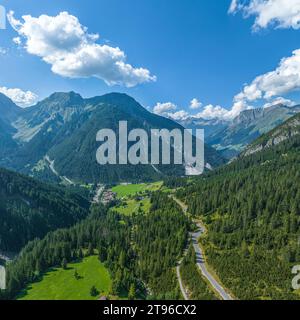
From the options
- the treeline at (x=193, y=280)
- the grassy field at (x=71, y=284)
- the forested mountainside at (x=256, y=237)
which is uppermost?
the forested mountainside at (x=256, y=237)

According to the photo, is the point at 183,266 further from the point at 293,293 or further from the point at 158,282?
the point at 293,293

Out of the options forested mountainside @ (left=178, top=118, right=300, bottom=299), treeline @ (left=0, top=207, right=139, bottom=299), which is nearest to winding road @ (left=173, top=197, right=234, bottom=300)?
forested mountainside @ (left=178, top=118, right=300, bottom=299)

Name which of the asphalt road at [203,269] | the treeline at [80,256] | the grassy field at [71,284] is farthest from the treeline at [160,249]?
the grassy field at [71,284]

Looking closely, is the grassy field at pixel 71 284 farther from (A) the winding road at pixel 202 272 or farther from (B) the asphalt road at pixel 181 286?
(A) the winding road at pixel 202 272

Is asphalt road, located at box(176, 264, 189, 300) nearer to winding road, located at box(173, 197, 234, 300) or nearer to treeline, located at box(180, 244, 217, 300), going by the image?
winding road, located at box(173, 197, 234, 300)
